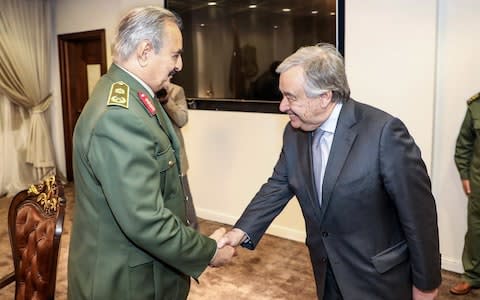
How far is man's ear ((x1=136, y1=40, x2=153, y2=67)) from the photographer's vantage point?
1.33m

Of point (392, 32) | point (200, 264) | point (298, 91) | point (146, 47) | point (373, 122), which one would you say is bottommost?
point (200, 264)

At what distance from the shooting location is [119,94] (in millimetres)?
1293

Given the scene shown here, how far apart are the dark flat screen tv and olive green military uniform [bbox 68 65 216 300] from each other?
2154mm

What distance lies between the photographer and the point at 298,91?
1460mm

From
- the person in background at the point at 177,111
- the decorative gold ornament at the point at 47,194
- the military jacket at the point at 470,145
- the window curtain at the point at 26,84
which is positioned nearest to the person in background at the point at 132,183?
the decorative gold ornament at the point at 47,194

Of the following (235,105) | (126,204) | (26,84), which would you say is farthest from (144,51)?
(26,84)

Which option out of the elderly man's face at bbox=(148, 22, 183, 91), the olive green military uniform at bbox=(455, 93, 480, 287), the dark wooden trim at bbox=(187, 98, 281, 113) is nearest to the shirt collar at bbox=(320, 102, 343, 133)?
the elderly man's face at bbox=(148, 22, 183, 91)

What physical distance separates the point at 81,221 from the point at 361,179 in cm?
90

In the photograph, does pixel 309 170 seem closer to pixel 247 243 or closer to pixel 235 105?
pixel 247 243

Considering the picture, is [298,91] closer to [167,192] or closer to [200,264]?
[167,192]

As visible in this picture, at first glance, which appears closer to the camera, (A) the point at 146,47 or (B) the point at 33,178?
(A) the point at 146,47

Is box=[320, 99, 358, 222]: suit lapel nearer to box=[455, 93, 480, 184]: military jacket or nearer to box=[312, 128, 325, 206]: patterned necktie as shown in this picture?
box=[312, 128, 325, 206]: patterned necktie

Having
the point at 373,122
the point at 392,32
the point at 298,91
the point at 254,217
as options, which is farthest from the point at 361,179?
the point at 392,32

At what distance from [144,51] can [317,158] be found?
690mm
